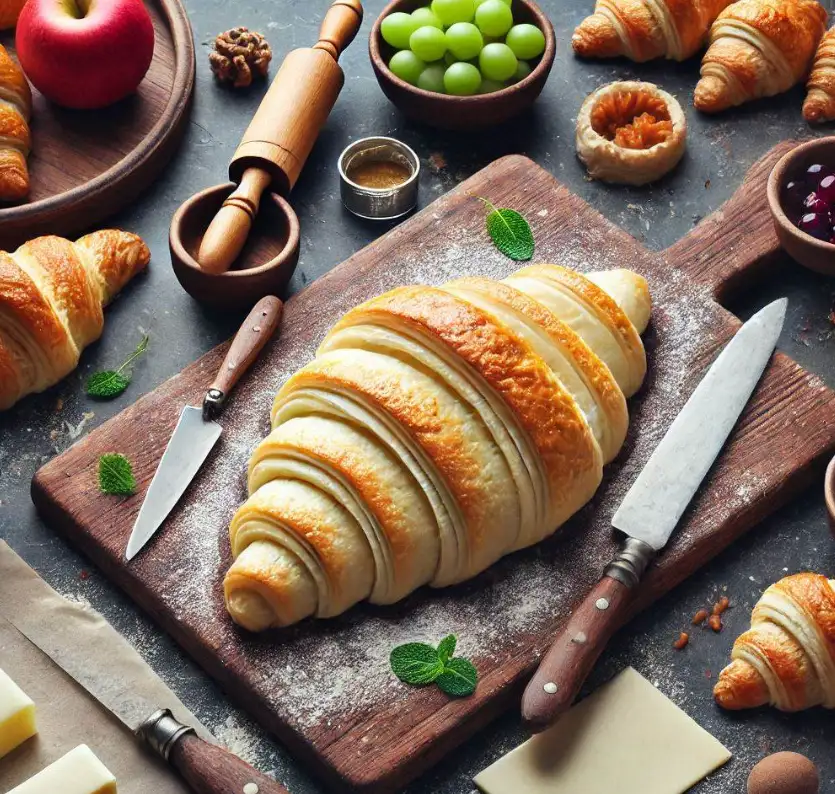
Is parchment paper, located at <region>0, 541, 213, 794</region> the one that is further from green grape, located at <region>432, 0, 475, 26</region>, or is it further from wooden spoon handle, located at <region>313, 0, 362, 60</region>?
green grape, located at <region>432, 0, 475, 26</region>

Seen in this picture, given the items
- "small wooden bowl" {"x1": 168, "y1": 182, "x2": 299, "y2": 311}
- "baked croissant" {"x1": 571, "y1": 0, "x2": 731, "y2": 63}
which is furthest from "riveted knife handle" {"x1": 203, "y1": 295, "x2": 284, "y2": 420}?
"baked croissant" {"x1": 571, "y1": 0, "x2": 731, "y2": 63}

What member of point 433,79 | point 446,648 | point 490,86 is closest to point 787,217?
point 490,86

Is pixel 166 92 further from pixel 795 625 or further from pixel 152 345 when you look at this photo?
pixel 795 625

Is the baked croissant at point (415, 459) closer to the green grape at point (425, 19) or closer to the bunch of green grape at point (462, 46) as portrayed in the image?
the bunch of green grape at point (462, 46)

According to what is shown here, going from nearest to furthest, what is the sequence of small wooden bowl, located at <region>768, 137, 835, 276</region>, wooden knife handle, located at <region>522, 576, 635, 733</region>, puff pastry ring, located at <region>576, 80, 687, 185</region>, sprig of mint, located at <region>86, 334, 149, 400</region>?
wooden knife handle, located at <region>522, 576, 635, 733</region> < sprig of mint, located at <region>86, 334, 149, 400</region> < small wooden bowl, located at <region>768, 137, 835, 276</region> < puff pastry ring, located at <region>576, 80, 687, 185</region>

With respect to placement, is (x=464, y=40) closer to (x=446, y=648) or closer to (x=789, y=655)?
(x=446, y=648)

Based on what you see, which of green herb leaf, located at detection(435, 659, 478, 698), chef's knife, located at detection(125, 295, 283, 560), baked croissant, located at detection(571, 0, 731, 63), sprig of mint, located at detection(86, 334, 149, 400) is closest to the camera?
green herb leaf, located at detection(435, 659, 478, 698)
